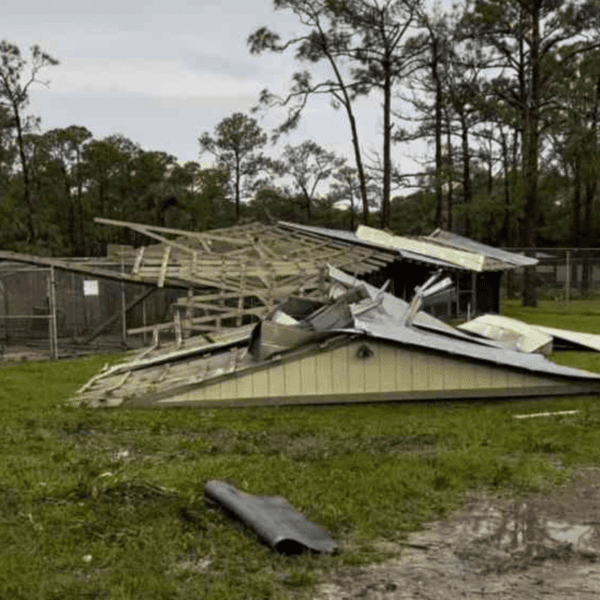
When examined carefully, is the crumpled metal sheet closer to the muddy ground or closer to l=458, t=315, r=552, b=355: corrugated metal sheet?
the muddy ground

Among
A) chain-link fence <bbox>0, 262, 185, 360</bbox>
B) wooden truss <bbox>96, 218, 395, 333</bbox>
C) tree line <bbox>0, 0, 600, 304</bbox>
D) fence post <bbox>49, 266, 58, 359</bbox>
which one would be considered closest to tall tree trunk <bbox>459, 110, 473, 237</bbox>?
tree line <bbox>0, 0, 600, 304</bbox>

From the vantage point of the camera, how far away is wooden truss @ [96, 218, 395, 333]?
1691cm

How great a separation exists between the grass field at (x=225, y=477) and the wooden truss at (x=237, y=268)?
5.29 metres

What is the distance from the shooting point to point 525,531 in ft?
20.2

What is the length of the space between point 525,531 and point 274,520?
2.00m

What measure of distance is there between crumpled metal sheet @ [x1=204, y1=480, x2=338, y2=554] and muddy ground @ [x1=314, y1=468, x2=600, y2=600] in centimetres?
44

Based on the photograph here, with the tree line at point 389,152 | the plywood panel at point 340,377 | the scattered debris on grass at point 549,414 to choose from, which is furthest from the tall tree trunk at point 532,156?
the plywood panel at point 340,377

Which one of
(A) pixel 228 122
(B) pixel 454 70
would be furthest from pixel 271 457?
(A) pixel 228 122

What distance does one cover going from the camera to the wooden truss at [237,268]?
16906mm

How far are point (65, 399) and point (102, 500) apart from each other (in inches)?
229

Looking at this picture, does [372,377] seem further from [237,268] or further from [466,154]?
[466,154]

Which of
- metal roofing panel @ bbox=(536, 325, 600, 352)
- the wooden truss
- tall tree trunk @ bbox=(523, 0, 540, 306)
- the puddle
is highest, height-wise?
tall tree trunk @ bbox=(523, 0, 540, 306)

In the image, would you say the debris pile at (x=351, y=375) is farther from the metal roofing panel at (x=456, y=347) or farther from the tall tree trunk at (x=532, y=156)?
the tall tree trunk at (x=532, y=156)

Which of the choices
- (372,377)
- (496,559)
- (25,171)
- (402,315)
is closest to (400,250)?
(402,315)
